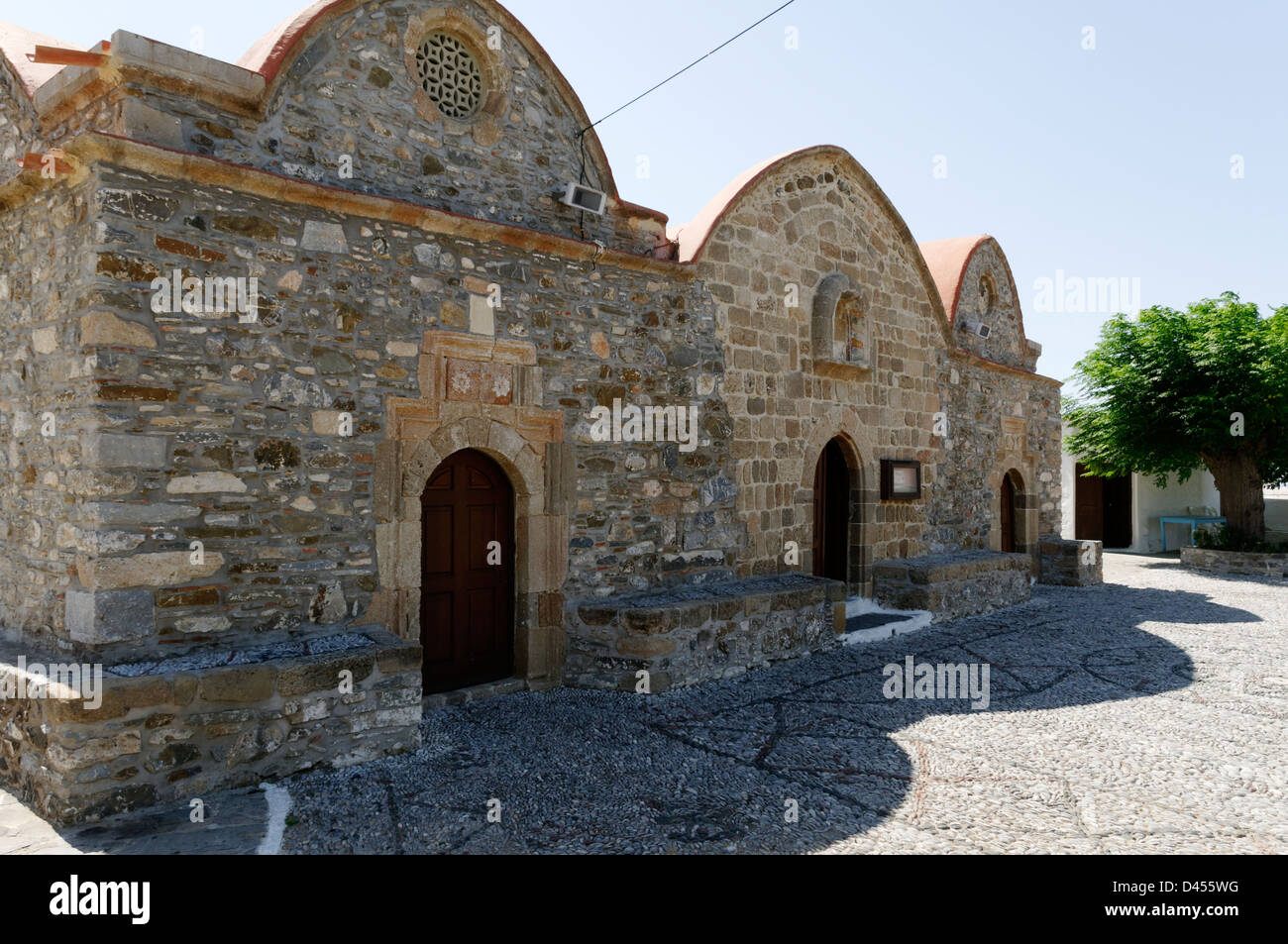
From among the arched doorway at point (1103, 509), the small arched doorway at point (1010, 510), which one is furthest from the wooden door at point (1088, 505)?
the small arched doorway at point (1010, 510)

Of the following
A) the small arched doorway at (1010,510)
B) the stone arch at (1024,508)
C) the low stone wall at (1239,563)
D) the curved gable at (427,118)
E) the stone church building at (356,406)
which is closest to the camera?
the stone church building at (356,406)

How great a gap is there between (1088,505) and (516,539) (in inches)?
638

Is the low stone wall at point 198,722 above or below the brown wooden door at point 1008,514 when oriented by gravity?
below

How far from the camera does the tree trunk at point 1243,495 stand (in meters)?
13.8

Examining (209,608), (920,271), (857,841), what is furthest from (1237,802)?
(920,271)

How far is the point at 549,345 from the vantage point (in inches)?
236

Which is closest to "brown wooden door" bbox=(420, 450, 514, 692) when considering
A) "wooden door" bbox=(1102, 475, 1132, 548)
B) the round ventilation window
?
the round ventilation window

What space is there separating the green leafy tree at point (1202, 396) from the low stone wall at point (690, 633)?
1011cm

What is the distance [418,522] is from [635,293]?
8.50ft

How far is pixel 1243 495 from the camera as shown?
1387cm

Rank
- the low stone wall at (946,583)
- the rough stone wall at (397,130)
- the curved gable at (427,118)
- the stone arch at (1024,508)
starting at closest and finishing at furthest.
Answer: the rough stone wall at (397,130)
the curved gable at (427,118)
the low stone wall at (946,583)
the stone arch at (1024,508)

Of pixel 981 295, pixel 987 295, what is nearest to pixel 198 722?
pixel 981 295

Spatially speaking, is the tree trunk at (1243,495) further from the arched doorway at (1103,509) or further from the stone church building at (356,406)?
the stone church building at (356,406)

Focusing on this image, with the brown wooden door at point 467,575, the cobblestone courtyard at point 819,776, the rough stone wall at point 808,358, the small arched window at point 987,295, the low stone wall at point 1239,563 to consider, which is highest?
the small arched window at point 987,295
